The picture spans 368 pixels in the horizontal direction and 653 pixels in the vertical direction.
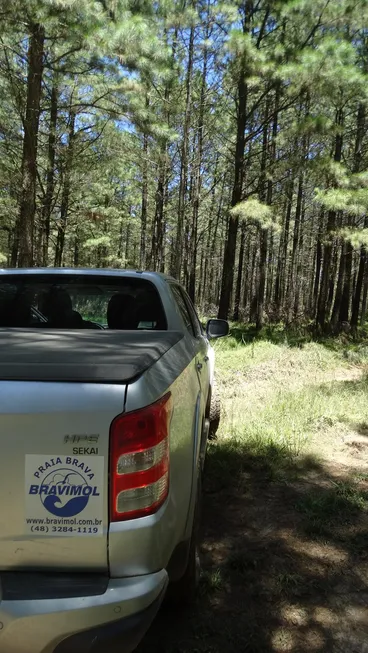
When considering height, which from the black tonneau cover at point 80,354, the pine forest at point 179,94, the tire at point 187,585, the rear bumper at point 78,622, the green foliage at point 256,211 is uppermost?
the pine forest at point 179,94

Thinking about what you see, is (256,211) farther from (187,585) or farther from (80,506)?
(80,506)

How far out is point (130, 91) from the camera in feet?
32.8

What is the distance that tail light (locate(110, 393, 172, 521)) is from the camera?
1.60 m

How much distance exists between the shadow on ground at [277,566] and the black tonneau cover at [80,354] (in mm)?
1489

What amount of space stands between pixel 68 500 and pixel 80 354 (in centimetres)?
65

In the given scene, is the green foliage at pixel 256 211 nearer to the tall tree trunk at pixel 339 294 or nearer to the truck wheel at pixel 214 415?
the tall tree trunk at pixel 339 294

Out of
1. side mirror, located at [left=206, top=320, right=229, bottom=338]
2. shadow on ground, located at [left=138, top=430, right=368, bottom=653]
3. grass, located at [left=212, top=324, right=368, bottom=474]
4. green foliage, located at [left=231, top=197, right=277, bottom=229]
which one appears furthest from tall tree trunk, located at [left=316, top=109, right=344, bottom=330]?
shadow on ground, located at [left=138, top=430, right=368, bottom=653]

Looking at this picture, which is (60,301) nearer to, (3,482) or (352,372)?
(3,482)

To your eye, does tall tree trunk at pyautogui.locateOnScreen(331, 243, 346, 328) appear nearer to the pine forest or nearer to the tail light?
the pine forest

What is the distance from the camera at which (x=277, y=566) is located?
10.1 ft

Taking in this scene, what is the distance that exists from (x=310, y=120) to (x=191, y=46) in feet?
17.4

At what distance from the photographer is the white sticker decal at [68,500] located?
159 centimetres

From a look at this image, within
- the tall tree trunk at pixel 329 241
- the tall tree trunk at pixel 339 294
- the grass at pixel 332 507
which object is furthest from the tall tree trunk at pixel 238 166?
the grass at pixel 332 507

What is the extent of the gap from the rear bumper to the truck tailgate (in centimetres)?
11
